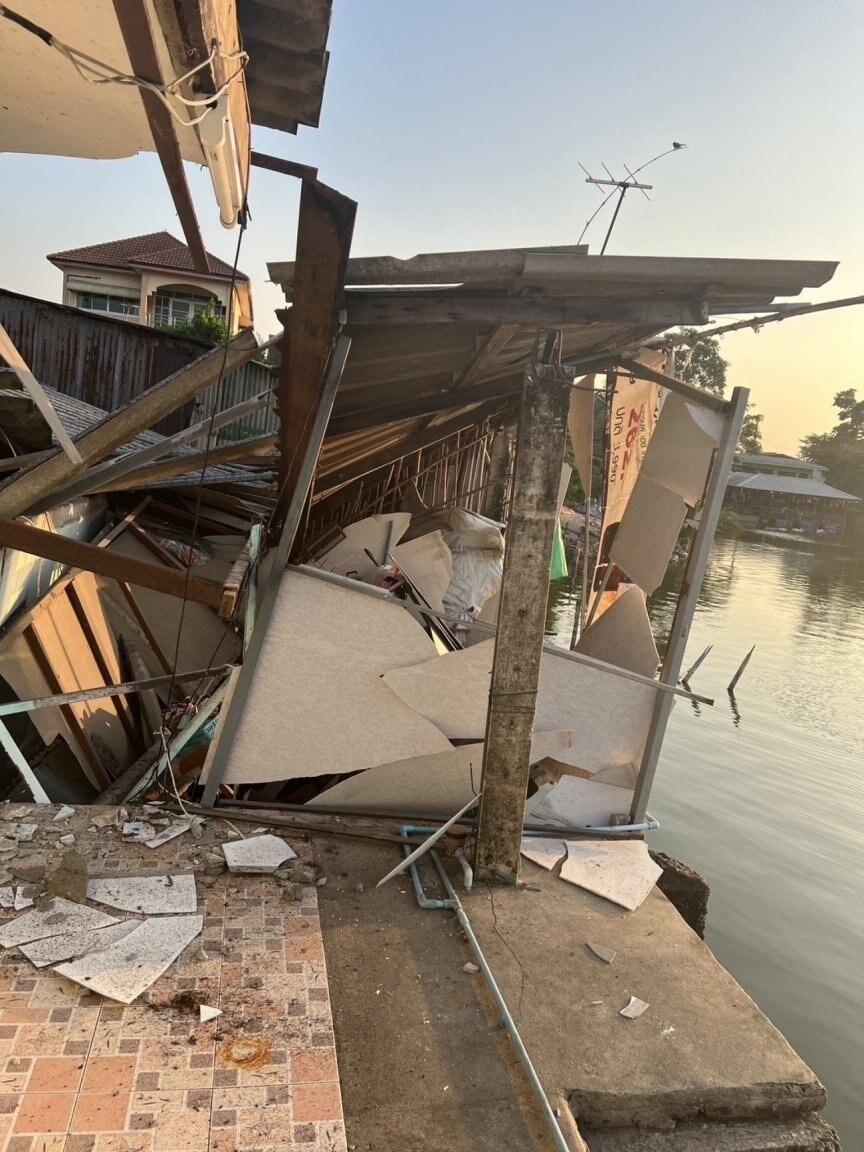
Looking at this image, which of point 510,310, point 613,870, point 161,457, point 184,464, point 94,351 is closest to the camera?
point 510,310

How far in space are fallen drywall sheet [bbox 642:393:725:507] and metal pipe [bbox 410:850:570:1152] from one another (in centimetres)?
293

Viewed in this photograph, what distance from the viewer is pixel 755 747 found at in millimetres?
11570

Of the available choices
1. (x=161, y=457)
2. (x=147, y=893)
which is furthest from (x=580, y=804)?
(x=161, y=457)

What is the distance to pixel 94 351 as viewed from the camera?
1583 cm

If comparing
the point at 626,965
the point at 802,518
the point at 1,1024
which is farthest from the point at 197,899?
the point at 802,518

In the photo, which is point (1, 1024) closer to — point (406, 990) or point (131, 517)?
point (406, 990)

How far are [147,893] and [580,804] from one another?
269 centimetres

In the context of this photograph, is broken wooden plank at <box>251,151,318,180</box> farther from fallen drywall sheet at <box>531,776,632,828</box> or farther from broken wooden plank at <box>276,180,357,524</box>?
Answer: fallen drywall sheet at <box>531,776,632,828</box>

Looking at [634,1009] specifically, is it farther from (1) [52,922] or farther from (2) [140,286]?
Result: (2) [140,286]

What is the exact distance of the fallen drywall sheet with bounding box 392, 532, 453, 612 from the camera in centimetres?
782

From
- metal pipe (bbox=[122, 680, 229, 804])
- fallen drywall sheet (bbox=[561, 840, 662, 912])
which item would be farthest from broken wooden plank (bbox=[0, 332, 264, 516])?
fallen drywall sheet (bbox=[561, 840, 662, 912])

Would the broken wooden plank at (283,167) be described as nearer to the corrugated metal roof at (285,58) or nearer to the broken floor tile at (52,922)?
A: the corrugated metal roof at (285,58)

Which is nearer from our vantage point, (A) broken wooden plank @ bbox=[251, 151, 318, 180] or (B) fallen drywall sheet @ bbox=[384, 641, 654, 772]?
(A) broken wooden plank @ bbox=[251, 151, 318, 180]

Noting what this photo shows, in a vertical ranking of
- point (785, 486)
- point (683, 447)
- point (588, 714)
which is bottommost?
point (588, 714)
